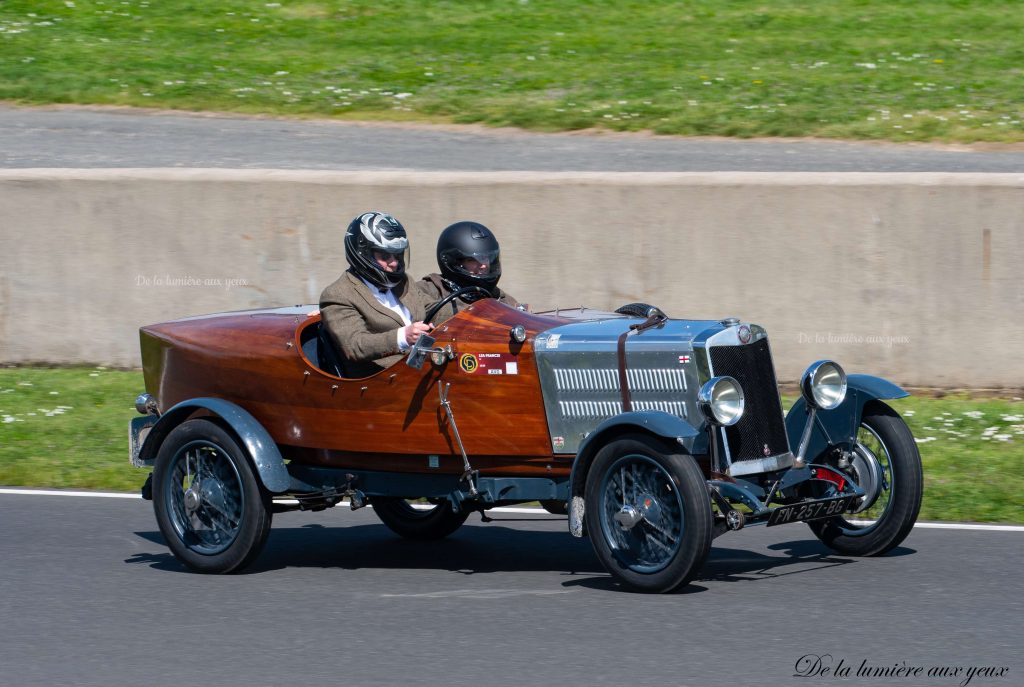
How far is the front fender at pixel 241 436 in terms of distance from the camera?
7375mm

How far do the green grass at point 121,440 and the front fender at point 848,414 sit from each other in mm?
1377

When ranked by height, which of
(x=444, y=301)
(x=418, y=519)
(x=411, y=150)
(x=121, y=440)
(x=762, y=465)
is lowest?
(x=418, y=519)

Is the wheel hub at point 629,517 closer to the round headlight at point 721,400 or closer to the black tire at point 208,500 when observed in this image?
the round headlight at point 721,400

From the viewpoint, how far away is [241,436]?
24.5ft

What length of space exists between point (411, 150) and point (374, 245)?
10190mm

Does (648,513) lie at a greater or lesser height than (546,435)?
lesser

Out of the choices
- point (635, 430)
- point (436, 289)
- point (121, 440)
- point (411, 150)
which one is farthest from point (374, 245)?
point (411, 150)

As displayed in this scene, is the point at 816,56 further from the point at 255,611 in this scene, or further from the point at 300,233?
the point at 255,611

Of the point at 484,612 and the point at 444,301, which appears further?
the point at 444,301

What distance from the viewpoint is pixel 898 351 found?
37.1 feet

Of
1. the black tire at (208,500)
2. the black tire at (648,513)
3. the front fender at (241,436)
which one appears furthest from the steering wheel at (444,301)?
the black tire at (648,513)

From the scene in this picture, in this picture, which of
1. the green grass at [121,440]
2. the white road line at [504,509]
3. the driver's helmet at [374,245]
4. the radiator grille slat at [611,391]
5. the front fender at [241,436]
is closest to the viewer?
the radiator grille slat at [611,391]

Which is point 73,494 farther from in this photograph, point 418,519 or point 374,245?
point 374,245

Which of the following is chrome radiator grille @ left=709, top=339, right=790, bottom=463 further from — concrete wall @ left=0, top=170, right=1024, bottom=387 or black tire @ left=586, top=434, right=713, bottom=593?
concrete wall @ left=0, top=170, right=1024, bottom=387
